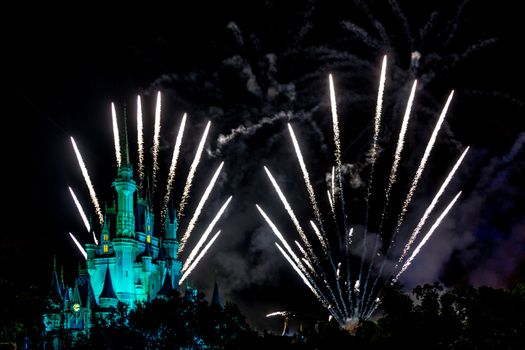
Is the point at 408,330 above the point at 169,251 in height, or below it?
below

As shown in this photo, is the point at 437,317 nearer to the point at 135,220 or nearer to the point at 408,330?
the point at 408,330

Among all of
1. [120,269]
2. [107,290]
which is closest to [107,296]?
[107,290]

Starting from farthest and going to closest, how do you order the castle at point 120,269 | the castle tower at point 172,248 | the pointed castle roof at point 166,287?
the castle tower at point 172,248 < the pointed castle roof at point 166,287 < the castle at point 120,269

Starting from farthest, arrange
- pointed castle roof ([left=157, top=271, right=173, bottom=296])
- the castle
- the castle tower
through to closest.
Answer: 1. the castle tower
2. pointed castle roof ([left=157, top=271, right=173, bottom=296])
3. the castle

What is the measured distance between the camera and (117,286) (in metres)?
94.8

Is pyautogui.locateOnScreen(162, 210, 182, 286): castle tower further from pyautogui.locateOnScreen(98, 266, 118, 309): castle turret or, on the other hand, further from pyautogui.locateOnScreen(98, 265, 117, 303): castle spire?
pyautogui.locateOnScreen(98, 266, 118, 309): castle turret

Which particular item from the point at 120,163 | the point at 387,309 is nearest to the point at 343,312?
the point at 387,309

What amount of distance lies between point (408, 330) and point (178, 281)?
2360 inches

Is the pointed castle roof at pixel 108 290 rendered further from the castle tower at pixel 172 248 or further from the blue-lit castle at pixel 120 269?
the castle tower at pixel 172 248

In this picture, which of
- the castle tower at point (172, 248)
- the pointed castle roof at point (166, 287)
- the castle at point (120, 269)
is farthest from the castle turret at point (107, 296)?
the castle tower at point (172, 248)

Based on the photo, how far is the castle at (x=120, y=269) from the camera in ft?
294

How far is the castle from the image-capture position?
294ft

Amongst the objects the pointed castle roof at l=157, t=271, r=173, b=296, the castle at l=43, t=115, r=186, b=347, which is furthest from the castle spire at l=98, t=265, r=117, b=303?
the pointed castle roof at l=157, t=271, r=173, b=296

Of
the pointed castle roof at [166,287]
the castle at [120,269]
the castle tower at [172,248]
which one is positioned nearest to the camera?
the castle at [120,269]
